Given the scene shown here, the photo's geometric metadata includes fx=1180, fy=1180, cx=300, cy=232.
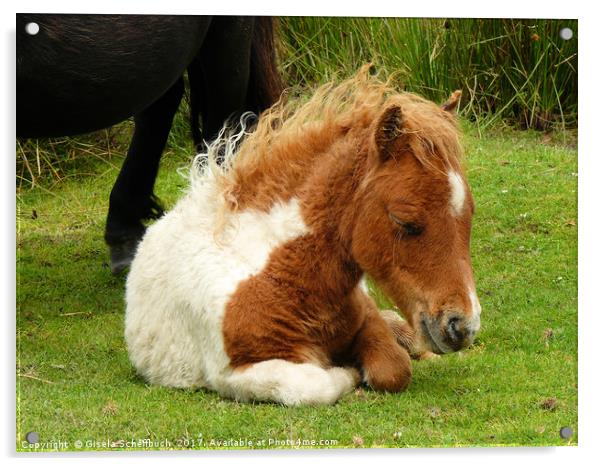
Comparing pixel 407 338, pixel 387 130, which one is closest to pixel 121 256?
pixel 407 338

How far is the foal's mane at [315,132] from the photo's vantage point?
4.18m

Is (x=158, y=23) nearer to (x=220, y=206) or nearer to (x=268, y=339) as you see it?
(x=220, y=206)

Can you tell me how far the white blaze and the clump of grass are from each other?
0.85 m

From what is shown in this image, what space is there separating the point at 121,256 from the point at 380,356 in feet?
5.81

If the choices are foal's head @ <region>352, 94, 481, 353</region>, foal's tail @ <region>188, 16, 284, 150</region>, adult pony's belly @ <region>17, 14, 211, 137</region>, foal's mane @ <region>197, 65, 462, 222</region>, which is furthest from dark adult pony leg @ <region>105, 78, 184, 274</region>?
foal's head @ <region>352, 94, 481, 353</region>

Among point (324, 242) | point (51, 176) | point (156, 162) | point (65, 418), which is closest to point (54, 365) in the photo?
point (65, 418)

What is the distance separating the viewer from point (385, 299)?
14.4 feet

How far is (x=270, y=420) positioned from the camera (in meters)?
4.08

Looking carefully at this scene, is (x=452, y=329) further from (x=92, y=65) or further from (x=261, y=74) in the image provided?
(x=261, y=74)

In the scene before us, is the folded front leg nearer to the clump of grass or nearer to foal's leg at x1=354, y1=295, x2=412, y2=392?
foal's leg at x1=354, y1=295, x2=412, y2=392

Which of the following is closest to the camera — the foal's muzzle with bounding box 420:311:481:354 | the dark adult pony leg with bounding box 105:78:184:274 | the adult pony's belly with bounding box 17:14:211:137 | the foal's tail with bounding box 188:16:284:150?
the foal's muzzle with bounding box 420:311:481:354

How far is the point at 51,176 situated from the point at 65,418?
1227 mm

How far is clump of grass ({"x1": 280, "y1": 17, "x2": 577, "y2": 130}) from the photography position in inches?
190

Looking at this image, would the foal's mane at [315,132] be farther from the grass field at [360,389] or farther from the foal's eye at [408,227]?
the grass field at [360,389]
